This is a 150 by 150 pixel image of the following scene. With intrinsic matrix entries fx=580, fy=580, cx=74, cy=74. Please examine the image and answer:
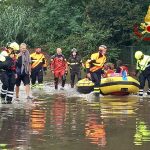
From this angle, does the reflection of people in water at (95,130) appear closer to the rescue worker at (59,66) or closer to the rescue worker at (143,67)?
the rescue worker at (143,67)

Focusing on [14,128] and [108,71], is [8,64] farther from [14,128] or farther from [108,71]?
[108,71]

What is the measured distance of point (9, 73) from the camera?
1612 cm

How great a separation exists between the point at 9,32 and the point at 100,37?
16011 millimetres

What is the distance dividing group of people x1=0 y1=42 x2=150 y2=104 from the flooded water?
0.62 meters

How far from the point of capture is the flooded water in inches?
377

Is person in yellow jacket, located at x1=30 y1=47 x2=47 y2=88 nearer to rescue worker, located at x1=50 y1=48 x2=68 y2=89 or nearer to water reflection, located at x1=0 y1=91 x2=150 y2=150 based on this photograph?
rescue worker, located at x1=50 y1=48 x2=68 y2=89

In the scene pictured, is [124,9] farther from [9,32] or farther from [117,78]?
[117,78]

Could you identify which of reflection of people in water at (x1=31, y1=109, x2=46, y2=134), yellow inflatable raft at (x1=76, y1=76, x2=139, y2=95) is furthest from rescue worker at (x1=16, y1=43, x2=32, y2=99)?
reflection of people in water at (x1=31, y1=109, x2=46, y2=134)

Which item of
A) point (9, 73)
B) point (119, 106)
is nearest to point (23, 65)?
point (9, 73)

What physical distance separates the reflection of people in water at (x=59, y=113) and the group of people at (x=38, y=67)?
1156mm

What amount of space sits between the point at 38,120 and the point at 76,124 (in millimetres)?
1015

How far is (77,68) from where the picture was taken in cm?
2341

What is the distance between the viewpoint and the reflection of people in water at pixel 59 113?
37.4ft

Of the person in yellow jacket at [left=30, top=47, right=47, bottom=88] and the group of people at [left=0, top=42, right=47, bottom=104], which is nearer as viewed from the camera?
the group of people at [left=0, top=42, right=47, bottom=104]
